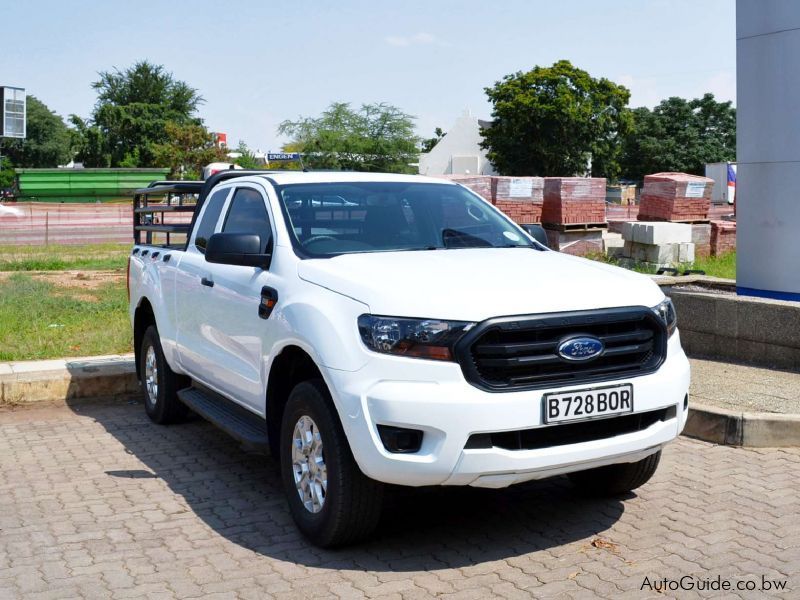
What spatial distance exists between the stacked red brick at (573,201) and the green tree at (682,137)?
2674 inches

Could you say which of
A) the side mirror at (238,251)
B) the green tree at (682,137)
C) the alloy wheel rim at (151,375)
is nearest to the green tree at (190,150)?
the green tree at (682,137)

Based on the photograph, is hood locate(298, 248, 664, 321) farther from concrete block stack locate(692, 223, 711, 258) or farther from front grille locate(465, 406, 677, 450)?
concrete block stack locate(692, 223, 711, 258)

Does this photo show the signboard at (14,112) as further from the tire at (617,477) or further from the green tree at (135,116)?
the tire at (617,477)

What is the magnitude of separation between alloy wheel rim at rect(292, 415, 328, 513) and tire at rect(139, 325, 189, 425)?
2681 mm

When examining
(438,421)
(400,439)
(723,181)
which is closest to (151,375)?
(400,439)

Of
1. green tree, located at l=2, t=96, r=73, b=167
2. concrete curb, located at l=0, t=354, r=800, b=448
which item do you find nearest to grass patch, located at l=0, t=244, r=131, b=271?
concrete curb, located at l=0, t=354, r=800, b=448

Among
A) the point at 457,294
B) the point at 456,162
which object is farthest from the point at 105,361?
the point at 456,162

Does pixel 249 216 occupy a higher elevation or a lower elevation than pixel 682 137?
lower

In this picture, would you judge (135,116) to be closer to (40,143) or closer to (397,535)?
(40,143)

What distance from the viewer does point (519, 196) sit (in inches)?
784

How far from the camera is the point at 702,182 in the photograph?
21.2m

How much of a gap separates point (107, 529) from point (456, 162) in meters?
85.1

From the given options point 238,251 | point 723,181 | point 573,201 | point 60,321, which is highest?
point 723,181

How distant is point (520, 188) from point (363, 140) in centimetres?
5049
